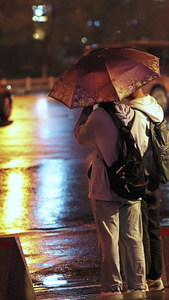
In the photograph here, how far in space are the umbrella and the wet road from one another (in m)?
1.77

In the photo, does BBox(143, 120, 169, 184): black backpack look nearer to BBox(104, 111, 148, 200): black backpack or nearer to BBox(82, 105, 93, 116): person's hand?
BBox(104, 111, 148, 200): black backpack

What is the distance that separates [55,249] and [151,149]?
240 cm

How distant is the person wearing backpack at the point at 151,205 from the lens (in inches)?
209

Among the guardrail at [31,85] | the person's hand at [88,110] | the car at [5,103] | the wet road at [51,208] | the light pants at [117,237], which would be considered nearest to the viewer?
the light pants at [117,237]

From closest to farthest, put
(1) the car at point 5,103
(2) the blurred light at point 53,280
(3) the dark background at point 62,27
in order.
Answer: (2) the blurred light at point 53,280 < (1) the car at point 5,103 < (3) the dark background at point 62,27

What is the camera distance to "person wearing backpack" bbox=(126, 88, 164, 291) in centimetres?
530

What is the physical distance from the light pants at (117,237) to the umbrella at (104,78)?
767 millimetres

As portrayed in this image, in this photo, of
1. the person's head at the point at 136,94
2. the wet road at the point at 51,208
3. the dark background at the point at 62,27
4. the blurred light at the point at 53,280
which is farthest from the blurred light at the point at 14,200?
the dark background at the point at 62,27

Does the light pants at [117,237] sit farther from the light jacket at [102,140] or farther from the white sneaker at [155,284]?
the white sneaker at [155,284]

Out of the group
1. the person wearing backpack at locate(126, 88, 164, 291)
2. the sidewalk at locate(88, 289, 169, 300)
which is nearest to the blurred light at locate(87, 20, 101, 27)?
the person wearing backpack at locate(126, 88, 164, 291)

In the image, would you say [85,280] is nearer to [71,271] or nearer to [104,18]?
[71,271]

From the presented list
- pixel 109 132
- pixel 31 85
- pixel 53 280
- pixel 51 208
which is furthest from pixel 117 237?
pixel 31 85

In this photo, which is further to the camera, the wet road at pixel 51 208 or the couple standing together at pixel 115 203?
the wet road at pixel 51 208

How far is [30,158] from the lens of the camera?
12852mm
